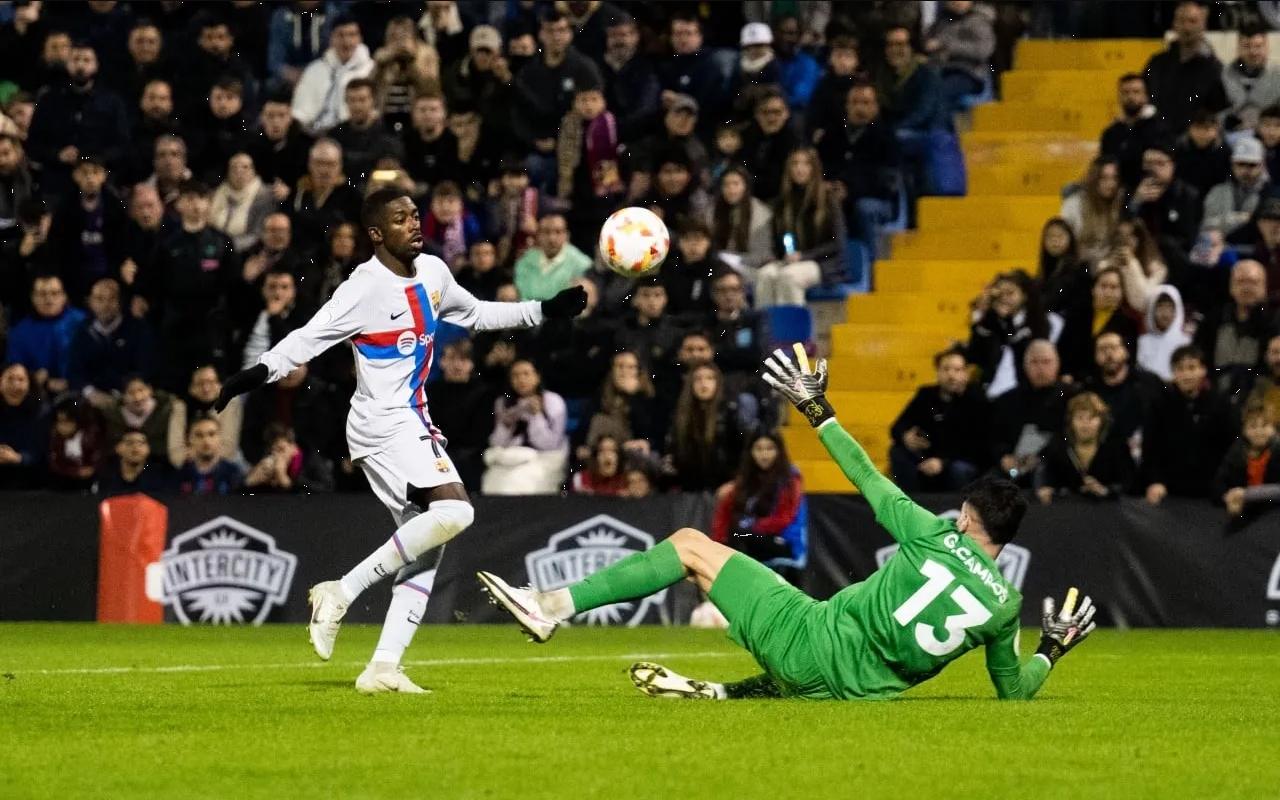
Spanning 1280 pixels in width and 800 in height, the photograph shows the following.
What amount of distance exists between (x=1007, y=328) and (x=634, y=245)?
7087 millimetres

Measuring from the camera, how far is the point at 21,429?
20078 mm

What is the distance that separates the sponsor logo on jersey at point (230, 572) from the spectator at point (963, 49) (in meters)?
8.39

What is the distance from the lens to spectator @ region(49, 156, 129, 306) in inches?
861

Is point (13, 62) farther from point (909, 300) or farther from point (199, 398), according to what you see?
point (909, 300)

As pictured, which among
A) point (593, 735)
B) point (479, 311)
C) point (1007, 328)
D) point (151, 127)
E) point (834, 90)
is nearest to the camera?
point (593, 735)

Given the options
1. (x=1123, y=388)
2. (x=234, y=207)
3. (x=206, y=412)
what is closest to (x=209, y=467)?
(x=206, y=412)

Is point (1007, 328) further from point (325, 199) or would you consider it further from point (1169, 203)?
point (325, 199)

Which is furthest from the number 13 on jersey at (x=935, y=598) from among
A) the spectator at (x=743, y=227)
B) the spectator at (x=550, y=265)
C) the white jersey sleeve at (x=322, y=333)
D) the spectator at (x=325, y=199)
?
the spectator at (x=325, y=199)

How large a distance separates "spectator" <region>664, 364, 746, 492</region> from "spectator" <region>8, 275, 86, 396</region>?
19.6 feet

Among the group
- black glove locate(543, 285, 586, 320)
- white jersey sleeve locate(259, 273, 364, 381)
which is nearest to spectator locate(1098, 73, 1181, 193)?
→ black glove locate(543, 285, 586, 320)

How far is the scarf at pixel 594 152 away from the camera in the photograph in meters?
21.5

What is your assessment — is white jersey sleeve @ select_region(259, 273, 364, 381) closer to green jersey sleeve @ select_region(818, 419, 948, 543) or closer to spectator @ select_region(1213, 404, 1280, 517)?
green jersey sleeve @ select_region(818, 419, 948, 543)

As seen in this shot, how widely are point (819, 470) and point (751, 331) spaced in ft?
6.10

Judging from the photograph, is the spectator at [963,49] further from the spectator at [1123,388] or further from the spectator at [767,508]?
the spectator at [767,508]
